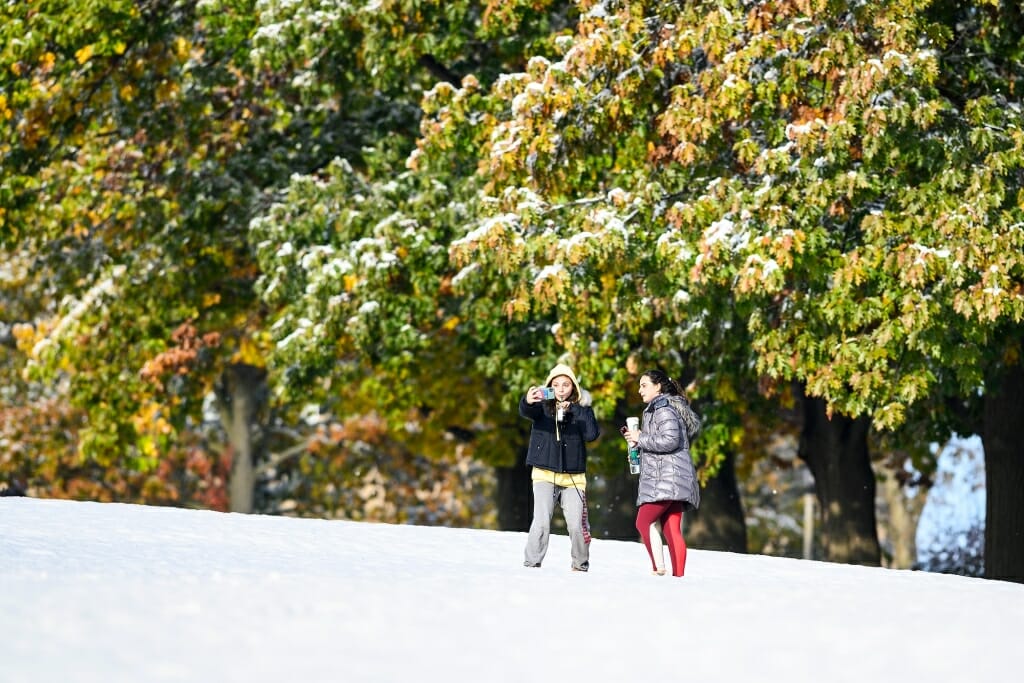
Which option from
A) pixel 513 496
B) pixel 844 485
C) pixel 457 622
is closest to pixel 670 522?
pixel 457 622

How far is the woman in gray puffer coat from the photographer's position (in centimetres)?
1160

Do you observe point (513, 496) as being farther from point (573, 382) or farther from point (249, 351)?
point (573, 382)

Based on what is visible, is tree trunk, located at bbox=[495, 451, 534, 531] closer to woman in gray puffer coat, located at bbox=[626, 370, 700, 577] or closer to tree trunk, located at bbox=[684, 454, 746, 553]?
tree trunk, located at bbox=[684, 454, 746, 553]

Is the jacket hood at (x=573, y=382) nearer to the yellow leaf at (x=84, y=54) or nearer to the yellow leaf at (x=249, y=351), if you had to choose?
the yellow leaf at (x=84, y=54)

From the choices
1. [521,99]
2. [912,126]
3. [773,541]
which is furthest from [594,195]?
[773,541]

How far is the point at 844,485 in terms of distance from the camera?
67.0 ft

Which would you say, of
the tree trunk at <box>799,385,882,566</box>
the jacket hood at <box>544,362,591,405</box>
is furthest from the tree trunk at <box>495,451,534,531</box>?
the jacket hood at <box>544,362,591,405</box>

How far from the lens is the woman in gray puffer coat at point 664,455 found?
11.6 m

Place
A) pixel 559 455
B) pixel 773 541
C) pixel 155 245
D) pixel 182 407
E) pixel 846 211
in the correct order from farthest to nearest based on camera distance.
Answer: pixel 773 541 < pixel 182 407 < pixel 155 245 < pixel 846 211 < pixel 559 455

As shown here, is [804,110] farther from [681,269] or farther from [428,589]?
[428,589]

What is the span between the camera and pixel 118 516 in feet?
52.9

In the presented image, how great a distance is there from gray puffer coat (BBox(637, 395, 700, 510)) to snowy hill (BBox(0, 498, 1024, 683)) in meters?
0.57

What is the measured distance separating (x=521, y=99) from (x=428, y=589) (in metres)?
5.93

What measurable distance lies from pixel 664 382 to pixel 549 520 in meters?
1.22
